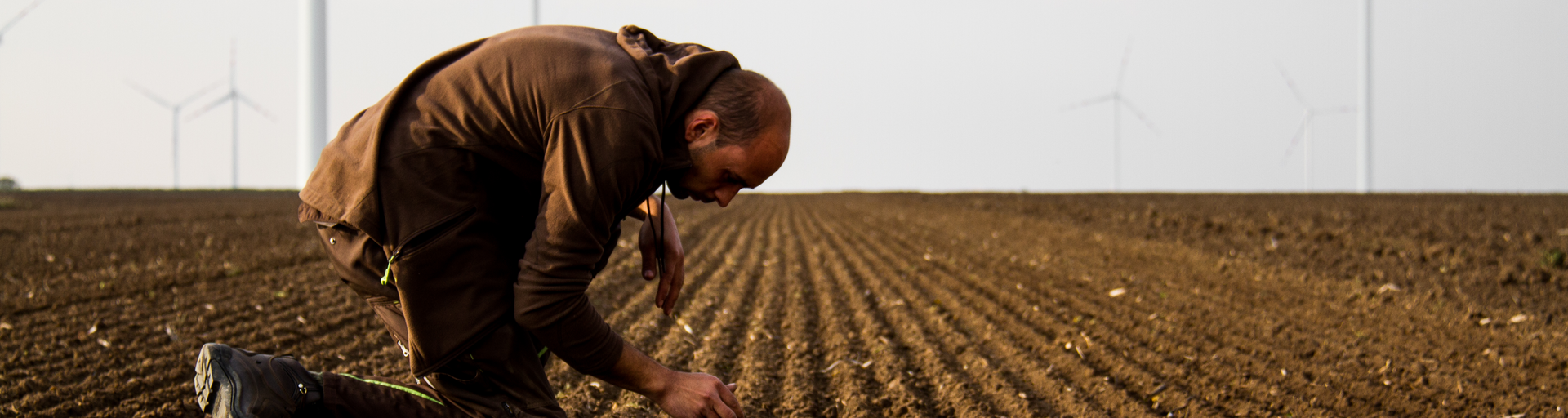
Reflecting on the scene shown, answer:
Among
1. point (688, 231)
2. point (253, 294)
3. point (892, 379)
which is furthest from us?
point (688, 231)

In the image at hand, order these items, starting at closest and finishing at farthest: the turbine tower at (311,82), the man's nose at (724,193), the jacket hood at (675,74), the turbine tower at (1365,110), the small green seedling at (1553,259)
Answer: the jacket hood at (675,74) → the man's nose at (724,193) → the small green seedling at (1553,259) → the turbine tower at (311,82) → the turbine tower at (1365,110)

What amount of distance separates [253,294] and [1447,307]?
345 inches

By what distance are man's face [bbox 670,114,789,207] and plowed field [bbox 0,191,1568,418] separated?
200 centimetres

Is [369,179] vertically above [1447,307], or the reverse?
[369,179]

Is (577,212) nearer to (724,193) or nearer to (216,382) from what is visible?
(724,193)

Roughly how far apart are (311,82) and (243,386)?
2155cm

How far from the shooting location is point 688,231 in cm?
1475

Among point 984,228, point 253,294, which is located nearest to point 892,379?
point 253,294

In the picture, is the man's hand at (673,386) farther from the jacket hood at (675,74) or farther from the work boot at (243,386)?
the work boot at (243,386)

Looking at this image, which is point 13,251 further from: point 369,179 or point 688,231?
point 369,179

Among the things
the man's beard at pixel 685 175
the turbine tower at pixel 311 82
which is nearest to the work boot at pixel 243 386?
the man's beard at pixel 685 175

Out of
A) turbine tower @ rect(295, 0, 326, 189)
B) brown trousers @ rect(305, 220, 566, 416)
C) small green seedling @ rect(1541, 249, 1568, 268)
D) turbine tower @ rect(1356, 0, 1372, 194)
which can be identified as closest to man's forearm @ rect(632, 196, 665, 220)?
brown trousers @ rect(305, 220, 566, 416)

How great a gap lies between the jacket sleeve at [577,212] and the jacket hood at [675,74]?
11 cm

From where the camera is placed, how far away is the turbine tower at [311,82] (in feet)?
67.7
